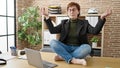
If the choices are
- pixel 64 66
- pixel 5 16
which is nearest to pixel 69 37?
pixel 64 66

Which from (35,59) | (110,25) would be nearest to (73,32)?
(35,59)

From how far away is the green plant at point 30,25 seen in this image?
5117mm

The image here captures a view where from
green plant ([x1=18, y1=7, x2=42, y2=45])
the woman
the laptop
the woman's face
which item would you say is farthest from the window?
the laptop

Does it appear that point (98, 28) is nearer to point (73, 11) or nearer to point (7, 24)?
point (73, 11)

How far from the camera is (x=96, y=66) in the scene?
244 cm

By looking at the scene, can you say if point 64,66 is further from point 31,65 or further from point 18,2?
point 18,2

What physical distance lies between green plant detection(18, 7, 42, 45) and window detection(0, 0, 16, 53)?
0.22 meters

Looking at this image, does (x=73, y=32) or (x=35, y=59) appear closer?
(x=35, y=59)

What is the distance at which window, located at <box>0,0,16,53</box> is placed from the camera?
4.91m

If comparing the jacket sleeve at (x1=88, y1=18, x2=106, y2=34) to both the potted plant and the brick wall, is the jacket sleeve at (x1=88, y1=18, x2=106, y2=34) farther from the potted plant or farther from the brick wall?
the brick wall

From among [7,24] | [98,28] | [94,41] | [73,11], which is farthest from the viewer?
[7,24]

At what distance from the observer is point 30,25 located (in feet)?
16.9

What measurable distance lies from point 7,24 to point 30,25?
1.99 feet

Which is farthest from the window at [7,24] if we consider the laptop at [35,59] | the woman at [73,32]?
the laptop at [35,59]
